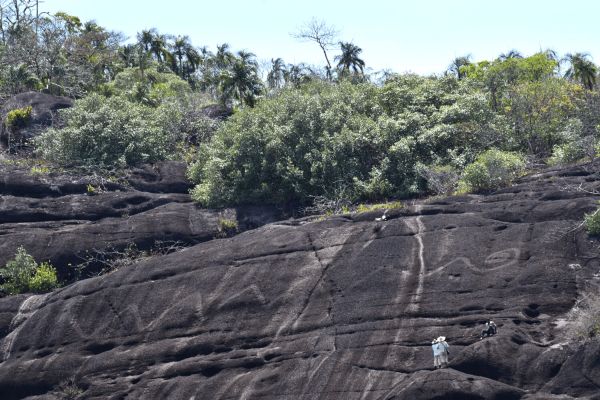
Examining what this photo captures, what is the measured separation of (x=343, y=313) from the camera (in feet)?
88.7

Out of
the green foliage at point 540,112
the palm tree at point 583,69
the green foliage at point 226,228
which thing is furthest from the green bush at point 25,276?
the palm tree at point 583,69

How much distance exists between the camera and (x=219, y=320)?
28656 mm

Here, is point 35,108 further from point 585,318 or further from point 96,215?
point 585,318

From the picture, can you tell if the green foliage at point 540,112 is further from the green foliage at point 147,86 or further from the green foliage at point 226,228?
the green foliage at point 147,86

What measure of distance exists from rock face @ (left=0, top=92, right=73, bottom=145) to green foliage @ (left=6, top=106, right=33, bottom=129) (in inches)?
7.9

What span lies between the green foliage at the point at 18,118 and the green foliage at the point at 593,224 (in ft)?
86.5

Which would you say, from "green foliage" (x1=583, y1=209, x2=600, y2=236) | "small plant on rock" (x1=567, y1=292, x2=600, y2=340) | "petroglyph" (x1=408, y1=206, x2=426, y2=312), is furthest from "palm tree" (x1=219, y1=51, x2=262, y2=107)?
"small plant on rock" (x1=567, y1=292, x2=600, y2=340)

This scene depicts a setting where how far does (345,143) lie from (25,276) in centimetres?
1112

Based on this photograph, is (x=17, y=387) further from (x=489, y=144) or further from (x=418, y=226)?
(x=489, y=144)

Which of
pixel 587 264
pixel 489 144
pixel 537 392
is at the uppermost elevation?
pixel 489 144

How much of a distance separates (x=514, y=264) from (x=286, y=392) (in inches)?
241

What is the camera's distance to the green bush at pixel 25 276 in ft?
111

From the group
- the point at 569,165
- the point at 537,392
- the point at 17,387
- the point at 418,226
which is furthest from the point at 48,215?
the point at 537,392

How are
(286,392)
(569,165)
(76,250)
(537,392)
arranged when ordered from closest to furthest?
(537,392), (286,392), (569,165), (76,250)
